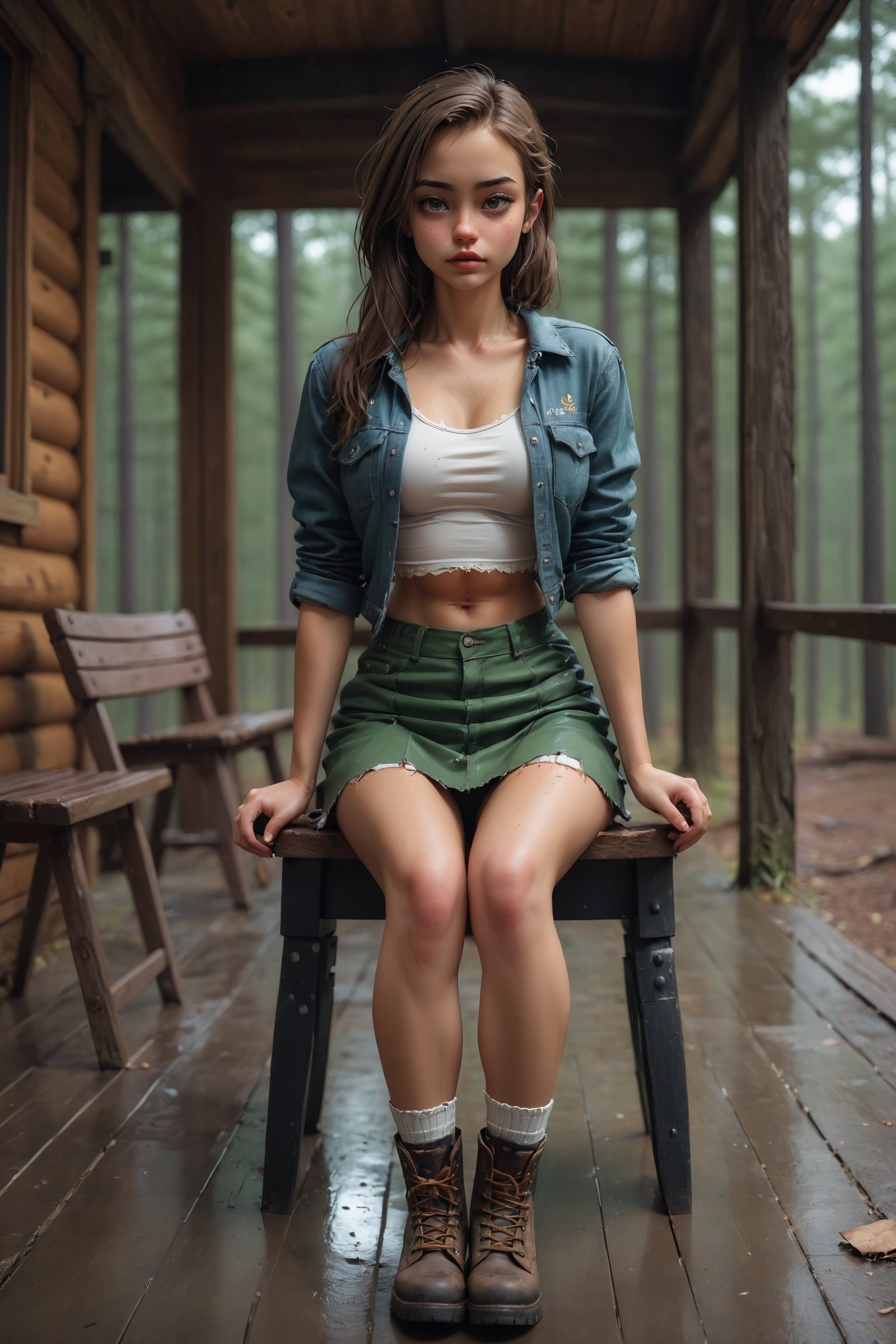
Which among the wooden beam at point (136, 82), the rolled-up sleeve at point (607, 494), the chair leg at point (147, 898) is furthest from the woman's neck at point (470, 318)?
the wooden beam at point (136, 82)

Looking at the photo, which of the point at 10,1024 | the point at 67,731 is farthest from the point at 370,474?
the point at 67,731

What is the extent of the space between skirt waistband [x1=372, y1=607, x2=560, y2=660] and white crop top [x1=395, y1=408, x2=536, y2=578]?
0.10 m

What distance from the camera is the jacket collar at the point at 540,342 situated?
6.66 ft

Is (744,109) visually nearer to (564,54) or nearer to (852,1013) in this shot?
(564,54)

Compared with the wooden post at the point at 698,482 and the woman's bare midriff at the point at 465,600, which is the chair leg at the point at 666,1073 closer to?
the woman's bare midriff at the point at 465,600

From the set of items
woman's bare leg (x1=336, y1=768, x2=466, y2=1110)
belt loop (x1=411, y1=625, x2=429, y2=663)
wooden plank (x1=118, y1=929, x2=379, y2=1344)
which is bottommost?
wooden plank (x1=118, y1=929, x2=379, y2=1344)

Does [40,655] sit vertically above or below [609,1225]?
above

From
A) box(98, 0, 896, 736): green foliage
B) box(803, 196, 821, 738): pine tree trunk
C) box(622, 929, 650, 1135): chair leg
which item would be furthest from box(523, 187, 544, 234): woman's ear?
box(803, 196, 821, 738): pine tree trunk

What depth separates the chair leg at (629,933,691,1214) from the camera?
1.88m

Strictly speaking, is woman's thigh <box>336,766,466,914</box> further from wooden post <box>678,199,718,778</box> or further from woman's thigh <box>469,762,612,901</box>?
wooden post <box>678,199,718,778</box>

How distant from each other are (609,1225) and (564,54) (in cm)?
450

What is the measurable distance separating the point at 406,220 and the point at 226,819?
2552 millimetres

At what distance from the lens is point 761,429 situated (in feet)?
13.4

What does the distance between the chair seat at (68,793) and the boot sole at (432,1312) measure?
4.17 feet
